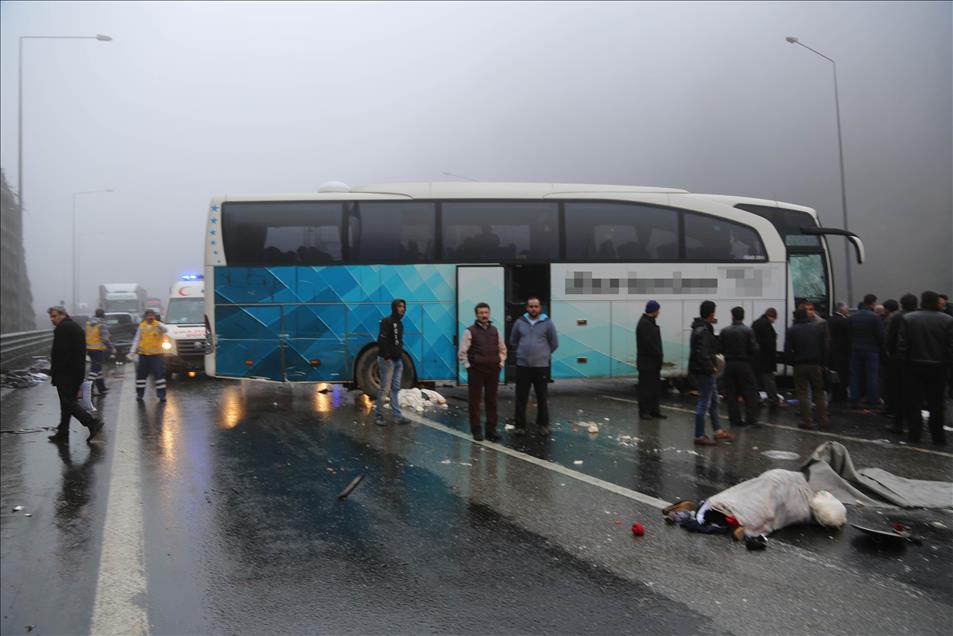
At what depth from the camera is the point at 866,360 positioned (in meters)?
12.0

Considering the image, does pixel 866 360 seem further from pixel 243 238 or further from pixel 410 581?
pixel 243 238

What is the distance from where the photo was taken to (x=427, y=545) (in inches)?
203

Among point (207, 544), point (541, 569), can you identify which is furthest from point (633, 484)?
point (207, 544)

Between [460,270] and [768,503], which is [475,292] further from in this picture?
[768,503]

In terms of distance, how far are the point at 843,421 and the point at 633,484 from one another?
5.91m

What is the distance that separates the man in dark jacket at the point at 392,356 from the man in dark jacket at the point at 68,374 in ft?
12.8

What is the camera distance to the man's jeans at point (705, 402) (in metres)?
9.01

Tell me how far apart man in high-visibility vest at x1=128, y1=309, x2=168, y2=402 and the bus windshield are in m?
5.35

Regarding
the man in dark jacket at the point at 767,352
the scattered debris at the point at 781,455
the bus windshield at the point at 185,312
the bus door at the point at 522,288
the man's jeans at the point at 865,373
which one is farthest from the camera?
the bus windshield at the point at 185,312

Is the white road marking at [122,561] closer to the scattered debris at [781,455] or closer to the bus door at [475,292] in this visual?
the bus door at [475,292]

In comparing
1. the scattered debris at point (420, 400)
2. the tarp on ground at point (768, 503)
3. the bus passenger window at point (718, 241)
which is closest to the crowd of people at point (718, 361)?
the scattered debris at point (420, 400)

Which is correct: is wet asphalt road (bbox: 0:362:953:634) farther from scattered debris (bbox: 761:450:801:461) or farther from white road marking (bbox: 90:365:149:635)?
scattered debris (bbox: 761:450:801:461)

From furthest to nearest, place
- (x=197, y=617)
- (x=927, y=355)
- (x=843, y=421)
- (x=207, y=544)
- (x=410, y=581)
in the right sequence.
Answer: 1. (x=843, y=421)
2. (x=927, y=355)
3. (x=207, y=544)
4. (x=410, y=581)
5. (x=197, y=617)

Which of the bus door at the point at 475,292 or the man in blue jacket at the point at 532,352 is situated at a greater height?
the bus door at the point at 475,292
